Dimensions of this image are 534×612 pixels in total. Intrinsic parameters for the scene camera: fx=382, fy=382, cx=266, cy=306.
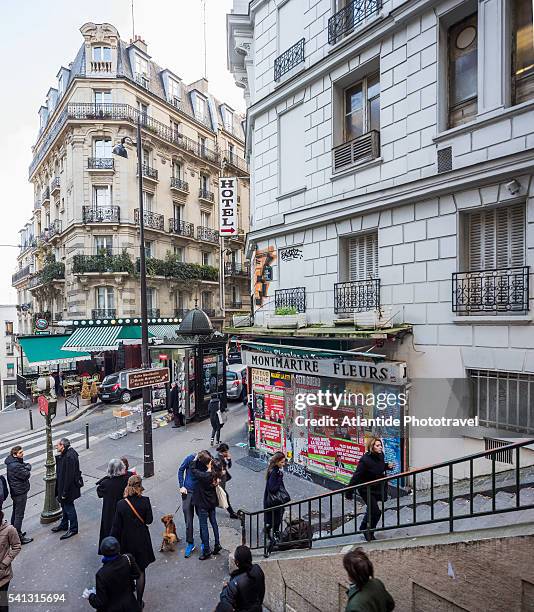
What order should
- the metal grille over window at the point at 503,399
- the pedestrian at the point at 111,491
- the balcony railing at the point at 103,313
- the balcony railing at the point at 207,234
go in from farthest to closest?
1. the balcony railing at the point at 207,234
2. the balcony railing at the point at 103,313
3. the metal grille over window at the point at 503,399
4. the pedestrian at the point at 111,491

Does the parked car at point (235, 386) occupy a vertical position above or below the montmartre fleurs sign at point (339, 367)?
below

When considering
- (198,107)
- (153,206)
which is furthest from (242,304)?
(198,107)

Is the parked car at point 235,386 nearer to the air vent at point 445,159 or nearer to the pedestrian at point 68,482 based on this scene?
the pedestrian at point 68,482

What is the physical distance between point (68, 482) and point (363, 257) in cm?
749

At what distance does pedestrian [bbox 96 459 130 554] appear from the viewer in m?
6.03

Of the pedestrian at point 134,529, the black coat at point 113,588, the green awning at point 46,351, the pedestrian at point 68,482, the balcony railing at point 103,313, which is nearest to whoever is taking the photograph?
the black coat at point 113,588

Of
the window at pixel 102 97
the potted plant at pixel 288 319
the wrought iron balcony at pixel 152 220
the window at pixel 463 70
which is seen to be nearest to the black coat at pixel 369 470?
the potted plant at pixel 288 319

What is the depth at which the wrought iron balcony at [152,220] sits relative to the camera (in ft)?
84.8

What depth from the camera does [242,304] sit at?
35.1 m

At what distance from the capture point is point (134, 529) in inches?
209

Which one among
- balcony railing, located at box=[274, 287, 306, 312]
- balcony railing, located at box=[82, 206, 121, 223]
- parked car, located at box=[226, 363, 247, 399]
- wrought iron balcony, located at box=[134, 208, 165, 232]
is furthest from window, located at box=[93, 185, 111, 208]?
balcony railing, located at box=[274, 287, 306, 312]

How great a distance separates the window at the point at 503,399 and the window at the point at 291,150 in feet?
20.0

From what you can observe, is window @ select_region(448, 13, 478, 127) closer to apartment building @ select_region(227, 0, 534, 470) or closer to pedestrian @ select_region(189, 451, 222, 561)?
apartment building @ select_region(227, 0, 534, 470)

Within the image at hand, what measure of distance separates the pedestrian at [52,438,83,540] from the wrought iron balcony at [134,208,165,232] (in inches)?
826
